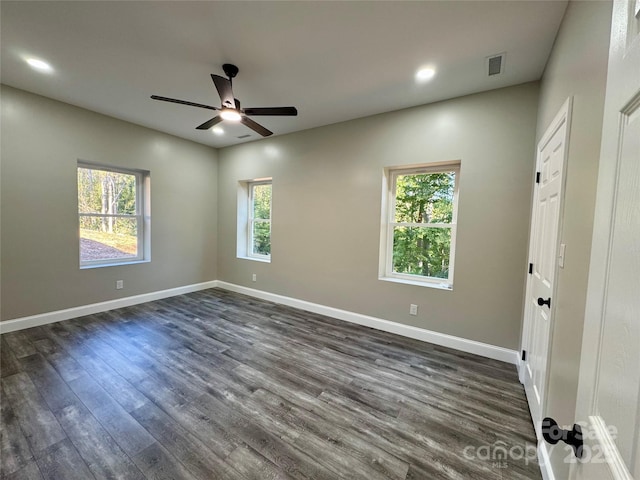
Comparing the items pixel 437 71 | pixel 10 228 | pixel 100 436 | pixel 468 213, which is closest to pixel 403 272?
pixel 468 213

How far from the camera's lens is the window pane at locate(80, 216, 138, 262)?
3.72 metres

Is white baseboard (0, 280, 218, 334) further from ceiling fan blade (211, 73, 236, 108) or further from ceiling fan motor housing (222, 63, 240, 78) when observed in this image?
ceiling fan motor housing (222, 63, 240, 78)

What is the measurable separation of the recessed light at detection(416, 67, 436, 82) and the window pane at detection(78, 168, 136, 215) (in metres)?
4.28

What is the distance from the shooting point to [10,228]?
3.01 m

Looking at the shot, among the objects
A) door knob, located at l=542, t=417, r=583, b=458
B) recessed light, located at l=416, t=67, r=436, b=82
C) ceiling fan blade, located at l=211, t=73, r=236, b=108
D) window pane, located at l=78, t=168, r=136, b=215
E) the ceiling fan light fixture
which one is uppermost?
recessed light, located at l=416, t=67, r=436, b=82

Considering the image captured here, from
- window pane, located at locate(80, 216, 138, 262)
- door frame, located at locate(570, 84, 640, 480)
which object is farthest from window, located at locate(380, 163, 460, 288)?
window pane, located at locate(80, 216, 138, 262)

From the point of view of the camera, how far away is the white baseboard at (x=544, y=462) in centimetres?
139

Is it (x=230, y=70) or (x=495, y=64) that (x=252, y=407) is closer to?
(x=230, y=70)

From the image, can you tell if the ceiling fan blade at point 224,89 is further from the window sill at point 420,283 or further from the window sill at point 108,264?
the window sill at point 108,264

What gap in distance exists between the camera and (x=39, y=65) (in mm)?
2508

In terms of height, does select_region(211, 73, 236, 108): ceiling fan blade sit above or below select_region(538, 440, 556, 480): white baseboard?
above

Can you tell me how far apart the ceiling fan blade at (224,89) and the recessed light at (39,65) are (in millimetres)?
1745

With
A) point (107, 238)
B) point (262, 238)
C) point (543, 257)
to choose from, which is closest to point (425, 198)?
point (543, 257)

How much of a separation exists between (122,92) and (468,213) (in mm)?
4033
